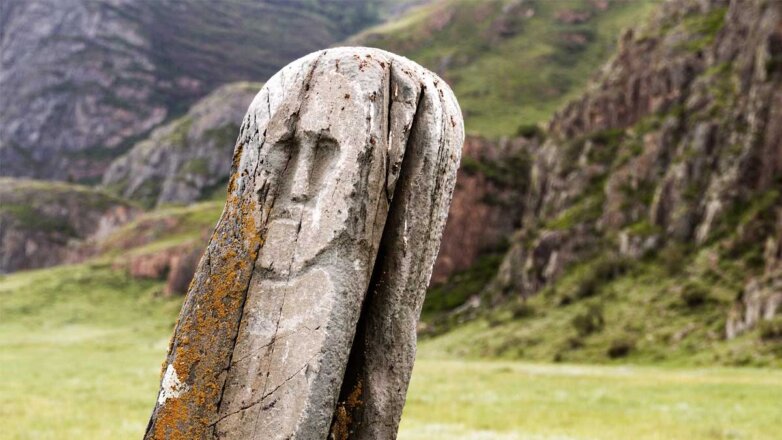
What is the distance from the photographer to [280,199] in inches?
323

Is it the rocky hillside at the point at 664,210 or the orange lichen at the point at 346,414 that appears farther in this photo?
the rocky hillside at the point at 664,210

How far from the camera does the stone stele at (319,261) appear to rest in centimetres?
768

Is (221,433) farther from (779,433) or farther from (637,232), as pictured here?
(637,232)

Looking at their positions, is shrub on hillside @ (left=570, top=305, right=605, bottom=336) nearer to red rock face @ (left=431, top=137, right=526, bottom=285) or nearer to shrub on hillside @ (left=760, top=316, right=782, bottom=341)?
shrub on hillside @ (left=760, top=316, right=782, bottom=341)

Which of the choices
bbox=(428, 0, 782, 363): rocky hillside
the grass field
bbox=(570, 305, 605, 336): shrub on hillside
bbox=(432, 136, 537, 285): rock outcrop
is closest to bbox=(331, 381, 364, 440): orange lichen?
the grass field

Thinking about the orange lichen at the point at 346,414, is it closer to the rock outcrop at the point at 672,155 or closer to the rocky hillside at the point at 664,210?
the rocky hillside at the point at 664,210

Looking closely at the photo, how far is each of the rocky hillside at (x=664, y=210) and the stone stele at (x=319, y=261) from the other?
46349 millimetres

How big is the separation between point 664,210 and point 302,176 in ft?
281

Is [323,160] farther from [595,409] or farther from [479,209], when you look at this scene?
[479,209]

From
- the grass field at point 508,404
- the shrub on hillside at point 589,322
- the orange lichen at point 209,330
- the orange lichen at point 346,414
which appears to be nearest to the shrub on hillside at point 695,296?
the shrub on hillside at point 589,322

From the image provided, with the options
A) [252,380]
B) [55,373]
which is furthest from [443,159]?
[55,373]

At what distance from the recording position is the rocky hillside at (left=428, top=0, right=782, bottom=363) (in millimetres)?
63250

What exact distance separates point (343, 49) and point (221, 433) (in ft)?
14.9

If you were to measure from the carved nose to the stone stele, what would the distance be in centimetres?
1
